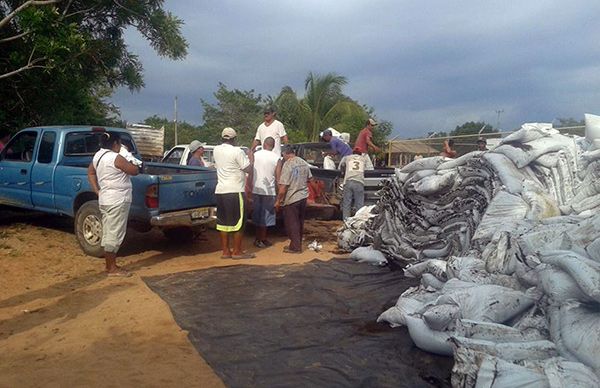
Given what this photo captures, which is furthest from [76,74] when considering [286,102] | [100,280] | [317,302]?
[286,102]

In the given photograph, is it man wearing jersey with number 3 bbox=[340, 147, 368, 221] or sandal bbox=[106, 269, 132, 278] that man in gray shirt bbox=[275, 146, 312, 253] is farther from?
sandal bbox=[106, 269, 132, 278]

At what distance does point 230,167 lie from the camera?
7.29 m

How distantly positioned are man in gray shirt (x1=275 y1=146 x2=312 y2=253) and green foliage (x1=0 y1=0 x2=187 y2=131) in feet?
15.5

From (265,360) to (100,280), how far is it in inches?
132

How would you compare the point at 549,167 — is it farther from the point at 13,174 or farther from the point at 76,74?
the point at 76,74

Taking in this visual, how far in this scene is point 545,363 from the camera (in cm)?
290

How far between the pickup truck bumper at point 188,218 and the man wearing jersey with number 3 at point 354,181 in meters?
2.53

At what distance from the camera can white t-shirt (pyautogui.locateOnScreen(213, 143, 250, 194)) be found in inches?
287

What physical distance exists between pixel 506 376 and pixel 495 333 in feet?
1.60

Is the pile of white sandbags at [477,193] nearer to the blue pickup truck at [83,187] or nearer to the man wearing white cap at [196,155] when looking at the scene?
the blue pickup truck at [83,187]

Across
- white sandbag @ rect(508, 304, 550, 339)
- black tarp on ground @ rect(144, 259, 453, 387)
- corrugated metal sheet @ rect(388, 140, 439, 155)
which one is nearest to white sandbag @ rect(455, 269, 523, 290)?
white sandbag @ rect(508, 304, 550, 339)

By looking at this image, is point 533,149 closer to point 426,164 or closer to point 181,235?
point 426,164

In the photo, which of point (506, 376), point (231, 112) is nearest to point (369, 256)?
point (506, 376)

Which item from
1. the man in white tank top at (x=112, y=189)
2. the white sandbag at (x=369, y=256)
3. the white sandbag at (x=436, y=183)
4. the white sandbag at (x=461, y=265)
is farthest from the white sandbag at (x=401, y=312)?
the man in white tank top at (x=112, y=189)
